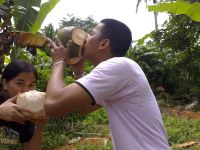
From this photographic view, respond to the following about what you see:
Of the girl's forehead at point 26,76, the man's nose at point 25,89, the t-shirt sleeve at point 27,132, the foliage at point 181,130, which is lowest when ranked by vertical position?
the foliage at point 181,130

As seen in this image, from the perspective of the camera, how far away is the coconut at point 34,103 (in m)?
1.96

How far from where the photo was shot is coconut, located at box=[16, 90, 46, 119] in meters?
1.96

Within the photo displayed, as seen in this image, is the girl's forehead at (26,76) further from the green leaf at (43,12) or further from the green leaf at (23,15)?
the green leaf at (23,15)

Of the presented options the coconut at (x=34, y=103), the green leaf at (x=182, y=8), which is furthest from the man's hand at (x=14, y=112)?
the green leaf at (x=182, y=8)

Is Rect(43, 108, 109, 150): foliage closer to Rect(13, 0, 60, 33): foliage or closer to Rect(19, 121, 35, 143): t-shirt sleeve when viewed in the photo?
Rect(13, 0, 60, 33): foliage

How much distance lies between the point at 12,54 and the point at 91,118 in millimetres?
5973

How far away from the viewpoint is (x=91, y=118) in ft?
30.3

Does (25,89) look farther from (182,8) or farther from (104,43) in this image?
(182,8)

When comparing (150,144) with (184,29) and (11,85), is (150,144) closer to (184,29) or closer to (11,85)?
(11,85)

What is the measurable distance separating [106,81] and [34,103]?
1.50 ft

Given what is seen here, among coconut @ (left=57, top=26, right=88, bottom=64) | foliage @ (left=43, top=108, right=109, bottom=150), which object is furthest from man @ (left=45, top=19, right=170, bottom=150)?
foliage @ (left=43, top=108, right=109, bottom=150)

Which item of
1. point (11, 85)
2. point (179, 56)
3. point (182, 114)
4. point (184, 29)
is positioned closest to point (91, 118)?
point (182, 114)

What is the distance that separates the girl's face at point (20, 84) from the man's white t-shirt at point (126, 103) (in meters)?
0.65

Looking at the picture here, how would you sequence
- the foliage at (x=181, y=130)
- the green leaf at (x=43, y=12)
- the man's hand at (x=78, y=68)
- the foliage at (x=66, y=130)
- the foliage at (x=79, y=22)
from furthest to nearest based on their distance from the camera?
the foliage at (x=79, y=22) → the foliage at (x=66, y=130) → the foliage at (x=181, y=130) → the green leaf at (x=43, y=12) → the man's hand at (x=78, y=68)
